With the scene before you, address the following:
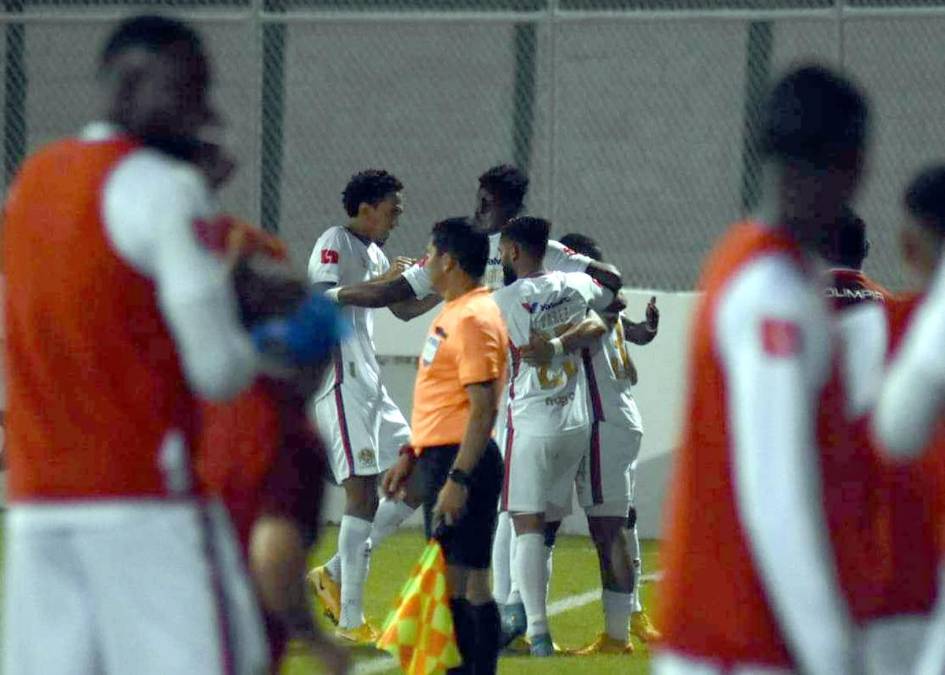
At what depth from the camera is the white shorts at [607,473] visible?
9359mm

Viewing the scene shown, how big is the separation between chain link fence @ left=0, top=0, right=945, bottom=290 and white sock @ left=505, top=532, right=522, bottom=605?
375 cm

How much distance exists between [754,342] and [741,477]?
20 centimetres

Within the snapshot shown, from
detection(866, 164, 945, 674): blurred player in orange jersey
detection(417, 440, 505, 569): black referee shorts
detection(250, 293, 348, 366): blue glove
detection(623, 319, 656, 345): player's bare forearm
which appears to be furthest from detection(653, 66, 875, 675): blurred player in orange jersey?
detection(623, 319, 656, 345): player's bare forearm

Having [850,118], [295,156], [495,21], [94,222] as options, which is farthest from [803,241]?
[295,156]

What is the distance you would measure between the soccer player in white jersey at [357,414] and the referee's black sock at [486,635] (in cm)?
201

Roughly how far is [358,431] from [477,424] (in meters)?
2.85

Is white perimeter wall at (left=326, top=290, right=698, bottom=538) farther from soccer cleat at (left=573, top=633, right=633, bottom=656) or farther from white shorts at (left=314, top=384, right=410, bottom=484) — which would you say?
soccer cleat at (left=573, top=633, right=633, bottom=656)

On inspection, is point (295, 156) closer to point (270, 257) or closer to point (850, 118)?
point (270, 257)

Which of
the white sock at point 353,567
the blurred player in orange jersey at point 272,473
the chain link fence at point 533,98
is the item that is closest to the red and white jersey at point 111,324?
the blurred player in orange jersey at point 272,473

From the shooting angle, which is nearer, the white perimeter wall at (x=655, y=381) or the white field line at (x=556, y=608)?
the white field line at (x=556, y=608)

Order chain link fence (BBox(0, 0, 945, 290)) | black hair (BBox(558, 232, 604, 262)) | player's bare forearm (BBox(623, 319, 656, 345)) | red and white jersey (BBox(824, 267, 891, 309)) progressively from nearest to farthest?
red and white jersey (BBox(824, 267, 891, 309)), black hair (BBox(558, 232, 604, 262)), player's bare forearm (BBox(623, 319, 656, 345)), chain link fence (BBox(0, 0, 945, 290))

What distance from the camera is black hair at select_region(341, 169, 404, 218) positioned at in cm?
966

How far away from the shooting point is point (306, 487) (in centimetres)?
411

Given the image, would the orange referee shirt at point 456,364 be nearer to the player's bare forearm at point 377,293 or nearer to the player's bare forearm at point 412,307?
the player's bare forearm at point 377,293
